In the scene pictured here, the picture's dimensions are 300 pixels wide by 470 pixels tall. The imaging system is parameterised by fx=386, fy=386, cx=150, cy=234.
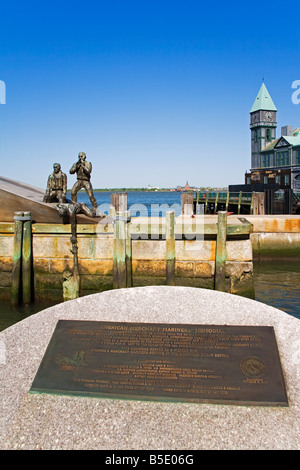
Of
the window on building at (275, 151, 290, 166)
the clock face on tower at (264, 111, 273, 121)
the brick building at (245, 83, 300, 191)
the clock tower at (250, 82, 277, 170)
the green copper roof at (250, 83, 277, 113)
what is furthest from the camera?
the green copper roof at (250, 83, 277, 113)

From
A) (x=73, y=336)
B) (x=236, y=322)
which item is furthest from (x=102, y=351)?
(x=236, y=322)

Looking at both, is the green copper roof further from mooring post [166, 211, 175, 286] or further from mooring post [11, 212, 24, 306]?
mooring post [11, 212, 24, 306]

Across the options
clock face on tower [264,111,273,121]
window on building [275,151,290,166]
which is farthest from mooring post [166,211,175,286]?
clock face on tower [264,111,273,121]

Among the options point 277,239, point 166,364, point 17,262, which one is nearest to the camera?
point 166,364

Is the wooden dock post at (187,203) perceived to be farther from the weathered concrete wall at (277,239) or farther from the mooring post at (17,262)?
the mooring post at (17,262)

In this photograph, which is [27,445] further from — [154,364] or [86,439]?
[154,364]

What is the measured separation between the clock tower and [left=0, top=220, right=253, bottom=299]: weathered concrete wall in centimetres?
6161

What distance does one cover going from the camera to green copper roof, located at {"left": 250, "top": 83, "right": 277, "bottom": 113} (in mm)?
69750

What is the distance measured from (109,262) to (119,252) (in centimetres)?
43

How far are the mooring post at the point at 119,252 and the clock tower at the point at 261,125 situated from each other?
6215 cm

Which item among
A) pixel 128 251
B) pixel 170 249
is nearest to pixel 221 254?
pixel 170 249

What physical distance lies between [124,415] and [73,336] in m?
1.21

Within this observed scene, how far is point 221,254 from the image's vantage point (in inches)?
336

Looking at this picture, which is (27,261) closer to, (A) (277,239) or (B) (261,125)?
(A) (277,239)
